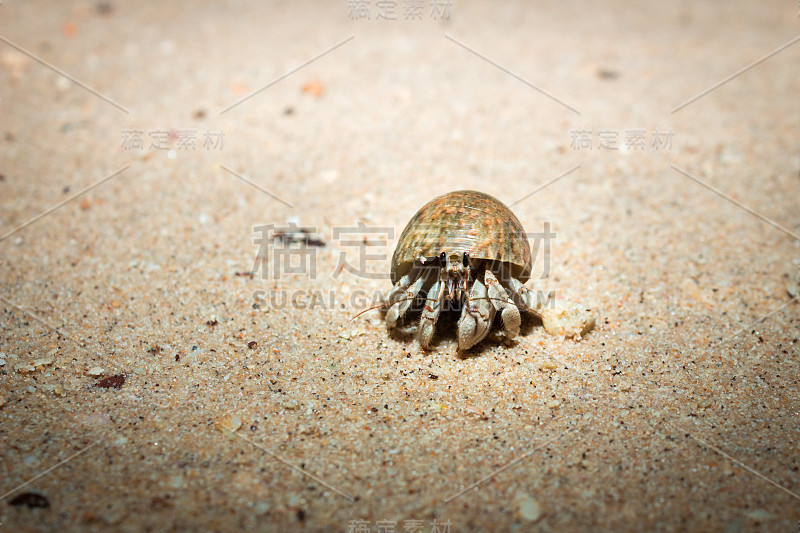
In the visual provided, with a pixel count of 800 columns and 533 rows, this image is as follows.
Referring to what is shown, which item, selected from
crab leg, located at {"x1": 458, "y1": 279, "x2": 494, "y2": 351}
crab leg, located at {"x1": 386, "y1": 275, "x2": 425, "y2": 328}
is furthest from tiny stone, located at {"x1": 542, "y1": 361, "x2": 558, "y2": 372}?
crab leg, located at {"x1": 386, "y1": 275, "x2": 425, "y2": 328}

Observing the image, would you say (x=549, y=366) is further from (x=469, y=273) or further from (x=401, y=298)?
(x=401, y=298)

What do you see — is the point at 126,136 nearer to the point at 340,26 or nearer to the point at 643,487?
the point at 340,26

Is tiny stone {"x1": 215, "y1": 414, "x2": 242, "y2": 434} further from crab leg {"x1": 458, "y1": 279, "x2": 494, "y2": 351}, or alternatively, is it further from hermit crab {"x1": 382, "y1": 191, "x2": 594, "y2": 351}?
crab leg {"x1": 458, "y1": 279, "x2": 494, "y2": 351}

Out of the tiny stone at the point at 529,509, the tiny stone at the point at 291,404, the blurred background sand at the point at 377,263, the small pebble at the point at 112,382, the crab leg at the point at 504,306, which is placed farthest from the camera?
the crab leg at the point at 504,306

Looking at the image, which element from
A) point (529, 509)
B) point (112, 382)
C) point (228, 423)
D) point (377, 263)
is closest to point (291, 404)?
point (228, 423)

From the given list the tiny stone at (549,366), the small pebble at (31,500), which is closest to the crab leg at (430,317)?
the tiny stone at (549,366)

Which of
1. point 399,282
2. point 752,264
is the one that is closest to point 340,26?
point 399,282

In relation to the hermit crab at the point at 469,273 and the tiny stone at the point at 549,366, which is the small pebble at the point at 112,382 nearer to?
the hermit crab at the point at 469,273
